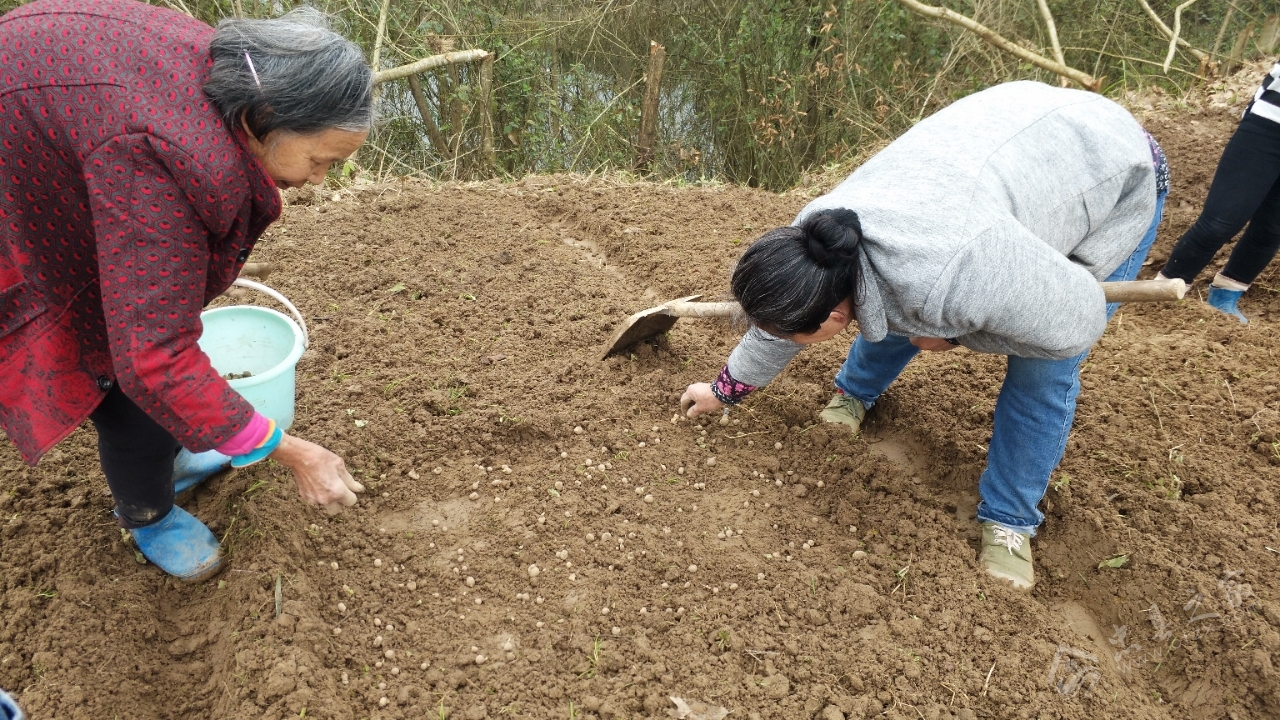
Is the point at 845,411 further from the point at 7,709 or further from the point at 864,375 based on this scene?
the point at 7,709

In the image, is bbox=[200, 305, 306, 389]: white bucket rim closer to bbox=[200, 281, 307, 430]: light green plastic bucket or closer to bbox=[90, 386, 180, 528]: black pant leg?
bbox=[200, 281, 307, 430]: light green plastic bucket

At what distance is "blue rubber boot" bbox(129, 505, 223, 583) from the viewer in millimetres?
2049

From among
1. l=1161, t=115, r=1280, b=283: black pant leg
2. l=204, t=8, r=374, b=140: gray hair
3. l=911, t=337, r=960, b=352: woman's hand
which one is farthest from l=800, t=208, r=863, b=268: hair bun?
l=1161, t=115, r=1280, b=283: black pant leg

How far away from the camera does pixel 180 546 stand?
2.07m

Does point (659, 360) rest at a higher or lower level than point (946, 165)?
lower

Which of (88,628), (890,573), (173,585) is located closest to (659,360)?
(890,573)

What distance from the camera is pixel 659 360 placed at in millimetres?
3002

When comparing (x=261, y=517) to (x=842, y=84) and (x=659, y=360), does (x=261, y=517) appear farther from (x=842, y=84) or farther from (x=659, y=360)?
(x=842, y=84)

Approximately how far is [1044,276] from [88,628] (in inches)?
94.5

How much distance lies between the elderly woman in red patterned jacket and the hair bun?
87cm

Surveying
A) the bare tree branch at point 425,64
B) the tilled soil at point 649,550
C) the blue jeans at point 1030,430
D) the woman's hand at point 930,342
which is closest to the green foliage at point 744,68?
the bare tree branch at point 425,64

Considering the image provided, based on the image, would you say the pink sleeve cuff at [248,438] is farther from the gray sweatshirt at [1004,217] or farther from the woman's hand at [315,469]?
the gray sweatshirt at [1004,217]

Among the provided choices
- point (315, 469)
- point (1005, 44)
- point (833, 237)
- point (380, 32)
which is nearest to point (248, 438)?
point (315, 469)

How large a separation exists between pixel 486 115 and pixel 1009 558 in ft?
16.6
